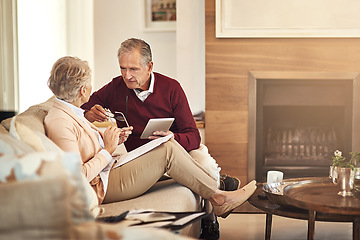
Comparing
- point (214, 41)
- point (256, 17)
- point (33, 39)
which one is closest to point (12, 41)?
point (33, 39)

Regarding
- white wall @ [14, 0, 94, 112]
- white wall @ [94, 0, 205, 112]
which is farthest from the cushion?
white wall @ [94, 0, 205, 112]

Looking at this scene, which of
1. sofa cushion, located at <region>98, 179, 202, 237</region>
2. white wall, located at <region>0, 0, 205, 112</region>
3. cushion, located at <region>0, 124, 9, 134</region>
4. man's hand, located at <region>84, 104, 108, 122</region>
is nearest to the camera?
cushion, located at <region>0, 124, 9, 134</region>

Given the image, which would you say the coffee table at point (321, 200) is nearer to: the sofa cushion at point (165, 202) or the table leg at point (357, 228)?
the table leg at point (357, 228)

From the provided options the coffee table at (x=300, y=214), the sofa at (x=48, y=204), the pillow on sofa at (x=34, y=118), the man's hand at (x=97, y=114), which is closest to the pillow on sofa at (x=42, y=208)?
the sofa at (x=48, y=204)

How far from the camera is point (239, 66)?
3793 millimetres

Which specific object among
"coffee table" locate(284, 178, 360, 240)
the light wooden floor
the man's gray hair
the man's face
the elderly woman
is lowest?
the light wooden floor

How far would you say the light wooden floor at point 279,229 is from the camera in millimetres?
3088

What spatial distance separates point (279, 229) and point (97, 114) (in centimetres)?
135

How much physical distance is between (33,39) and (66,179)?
3.12 m

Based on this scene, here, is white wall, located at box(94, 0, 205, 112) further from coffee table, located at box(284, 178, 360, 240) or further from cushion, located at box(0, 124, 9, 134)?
cushion, located at box(0, 124, 9, 134)

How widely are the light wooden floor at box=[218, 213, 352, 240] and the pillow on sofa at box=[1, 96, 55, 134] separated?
4.41ft

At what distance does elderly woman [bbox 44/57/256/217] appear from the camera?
2227 millimetres

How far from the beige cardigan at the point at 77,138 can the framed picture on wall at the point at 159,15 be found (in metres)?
2.23

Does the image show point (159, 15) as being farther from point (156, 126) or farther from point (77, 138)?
point (77, 138)
